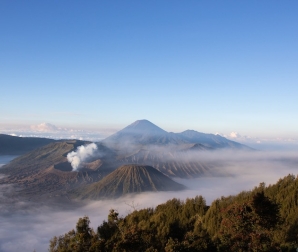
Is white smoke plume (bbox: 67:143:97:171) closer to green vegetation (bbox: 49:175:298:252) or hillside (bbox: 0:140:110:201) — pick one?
hillside (bbox: 0:140:110:201)

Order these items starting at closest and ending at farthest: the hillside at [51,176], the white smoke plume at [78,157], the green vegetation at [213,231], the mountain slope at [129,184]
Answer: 1. the green vegetation at [213,231]
2. the mountain slope at [129,184]
3. the hillside at [51,176]
4. the white smoke plume at [78,157]

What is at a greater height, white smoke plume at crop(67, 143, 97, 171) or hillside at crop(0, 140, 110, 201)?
white smoke plume at crop(67, 143, 97, 171)

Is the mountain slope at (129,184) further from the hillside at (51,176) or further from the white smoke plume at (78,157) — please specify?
the white smoke plume at (78,157)

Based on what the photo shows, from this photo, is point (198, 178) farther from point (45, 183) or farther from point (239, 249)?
point (239, 249)

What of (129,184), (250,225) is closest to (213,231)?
(250,225)

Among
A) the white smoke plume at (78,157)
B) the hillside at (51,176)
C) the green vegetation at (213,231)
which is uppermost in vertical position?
the green vegetation at (213,231)

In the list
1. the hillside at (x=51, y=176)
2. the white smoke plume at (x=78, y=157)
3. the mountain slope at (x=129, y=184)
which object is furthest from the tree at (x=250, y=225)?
the white smoke plume at (x=78, y=157)

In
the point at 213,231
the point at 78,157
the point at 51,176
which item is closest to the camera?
the point at 213,231

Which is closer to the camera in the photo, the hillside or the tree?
the tree

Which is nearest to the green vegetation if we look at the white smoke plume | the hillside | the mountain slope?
the mountain slope

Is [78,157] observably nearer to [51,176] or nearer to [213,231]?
[51,176]

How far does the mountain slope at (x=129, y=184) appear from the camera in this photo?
418 feet

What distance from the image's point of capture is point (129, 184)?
13088 centimetres

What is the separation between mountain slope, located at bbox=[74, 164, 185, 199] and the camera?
418 feet
